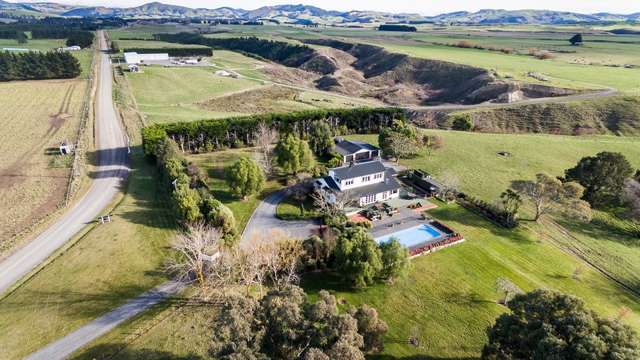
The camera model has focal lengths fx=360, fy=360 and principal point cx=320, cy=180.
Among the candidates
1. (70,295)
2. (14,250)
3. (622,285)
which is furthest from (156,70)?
(622,285)

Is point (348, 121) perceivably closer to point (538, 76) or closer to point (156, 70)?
point (538, 76)

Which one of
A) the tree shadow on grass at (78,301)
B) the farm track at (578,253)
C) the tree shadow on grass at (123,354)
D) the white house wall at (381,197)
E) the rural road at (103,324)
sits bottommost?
the farm track at (578,253)

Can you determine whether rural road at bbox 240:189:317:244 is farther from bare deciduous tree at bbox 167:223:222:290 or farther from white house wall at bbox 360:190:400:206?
white house wall at bbox 360:190:400:206

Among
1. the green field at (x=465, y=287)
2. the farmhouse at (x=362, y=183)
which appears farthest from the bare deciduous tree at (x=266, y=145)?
the farmhouse at (x=362, y=183)

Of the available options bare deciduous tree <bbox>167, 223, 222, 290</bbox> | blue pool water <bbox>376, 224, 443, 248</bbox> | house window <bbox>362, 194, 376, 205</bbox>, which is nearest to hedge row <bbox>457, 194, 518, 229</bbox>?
blue pool water <bbox>376, 224, 443, 248</bbox>

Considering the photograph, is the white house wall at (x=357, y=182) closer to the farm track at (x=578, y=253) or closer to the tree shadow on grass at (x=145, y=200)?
the tree shadow on grass at (x=145, y=200)

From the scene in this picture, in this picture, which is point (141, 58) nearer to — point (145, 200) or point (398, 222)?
point (145, 200)
